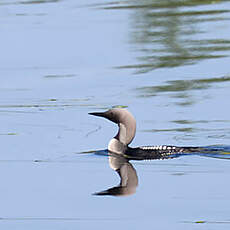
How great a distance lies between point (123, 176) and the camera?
28.0 feet

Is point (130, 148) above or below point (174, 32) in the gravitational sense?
below

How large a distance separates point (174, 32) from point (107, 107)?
6858mm

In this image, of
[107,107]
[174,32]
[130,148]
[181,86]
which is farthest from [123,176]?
[174,32]

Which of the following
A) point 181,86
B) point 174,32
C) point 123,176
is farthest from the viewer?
point 174,32

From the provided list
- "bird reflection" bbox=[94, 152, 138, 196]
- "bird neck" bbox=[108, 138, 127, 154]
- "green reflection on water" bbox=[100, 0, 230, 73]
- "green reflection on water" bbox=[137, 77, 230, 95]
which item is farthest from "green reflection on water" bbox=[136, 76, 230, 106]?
"bird reflection" bbox=[94, 152, 138, 196]

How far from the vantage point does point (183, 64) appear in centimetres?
1501

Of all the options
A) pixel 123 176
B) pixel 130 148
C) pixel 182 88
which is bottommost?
pixel 123 176

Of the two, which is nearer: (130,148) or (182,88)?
(130,148)

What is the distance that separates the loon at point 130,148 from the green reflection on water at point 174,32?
186 inches

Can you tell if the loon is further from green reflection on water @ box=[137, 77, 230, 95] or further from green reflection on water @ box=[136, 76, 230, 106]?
green reflection on water @ box=[137, 77, 230, 95]

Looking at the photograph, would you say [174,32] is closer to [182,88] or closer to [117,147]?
[182,88]

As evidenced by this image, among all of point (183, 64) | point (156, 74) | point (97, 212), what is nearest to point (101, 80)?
point (156, 74)

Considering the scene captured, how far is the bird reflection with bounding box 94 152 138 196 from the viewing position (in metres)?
7.86

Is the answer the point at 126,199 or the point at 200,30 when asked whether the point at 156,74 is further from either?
the point at 126,199
